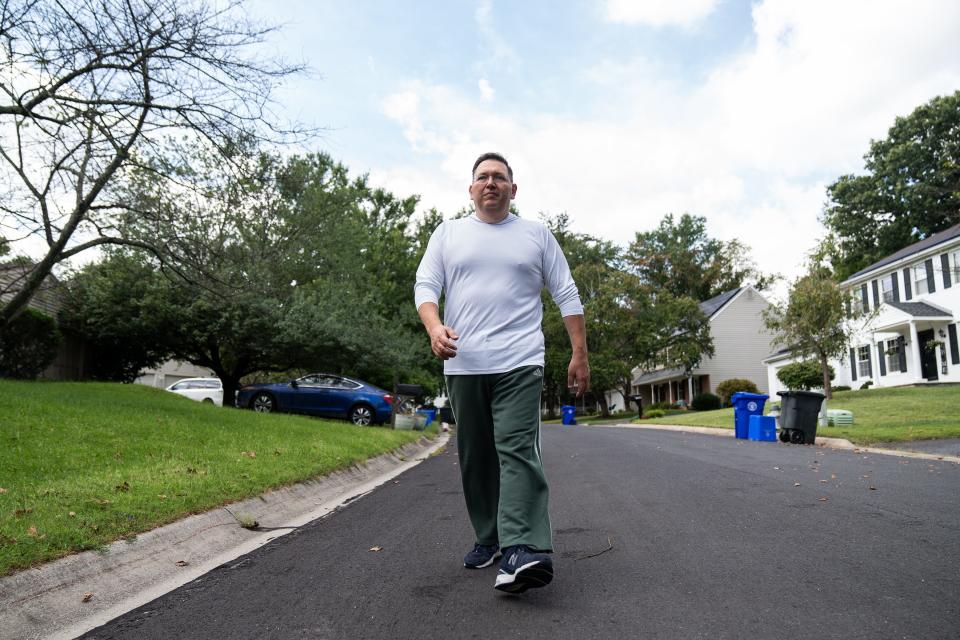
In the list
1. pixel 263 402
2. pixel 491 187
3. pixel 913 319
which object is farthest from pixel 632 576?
pixel 913 319

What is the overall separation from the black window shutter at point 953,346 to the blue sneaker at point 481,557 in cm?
3012

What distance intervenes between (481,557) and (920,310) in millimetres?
31201

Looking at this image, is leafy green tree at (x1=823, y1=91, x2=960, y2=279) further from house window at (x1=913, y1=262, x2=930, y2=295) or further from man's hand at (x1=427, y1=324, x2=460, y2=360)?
man's hand at (x1=427, y1=324, x2=460, y2=360)

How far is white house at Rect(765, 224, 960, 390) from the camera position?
94.9 feet

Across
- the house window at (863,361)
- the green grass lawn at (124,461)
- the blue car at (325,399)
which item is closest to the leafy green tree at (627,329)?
the house window at (863,361)

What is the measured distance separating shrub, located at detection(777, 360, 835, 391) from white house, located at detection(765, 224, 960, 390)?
2.76 m

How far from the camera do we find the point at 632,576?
3639 millimetres

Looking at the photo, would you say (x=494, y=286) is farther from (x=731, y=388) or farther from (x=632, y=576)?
(x=731, y=388)

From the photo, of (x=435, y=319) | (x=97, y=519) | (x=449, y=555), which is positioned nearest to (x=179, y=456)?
(x=97, y=519)

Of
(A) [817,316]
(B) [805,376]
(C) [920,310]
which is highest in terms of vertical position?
(C) [920,310]

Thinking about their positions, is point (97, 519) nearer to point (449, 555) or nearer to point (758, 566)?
point (449, 555)

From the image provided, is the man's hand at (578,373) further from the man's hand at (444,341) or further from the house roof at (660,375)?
the house roof at (660,375)

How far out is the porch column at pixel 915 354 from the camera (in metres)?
29.5

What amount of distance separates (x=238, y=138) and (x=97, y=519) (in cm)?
735
